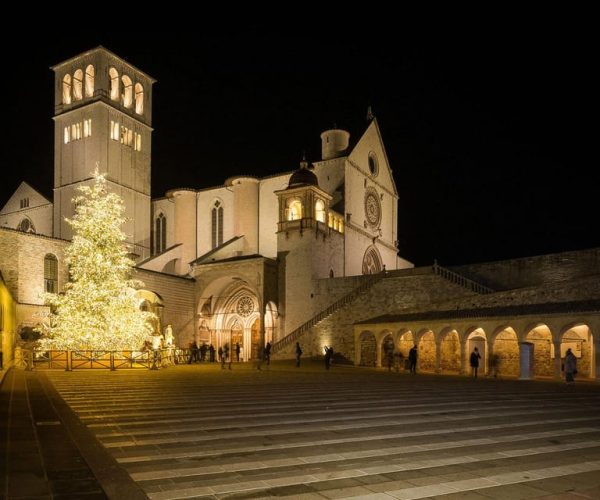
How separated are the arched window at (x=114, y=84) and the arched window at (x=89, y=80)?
5.30ft

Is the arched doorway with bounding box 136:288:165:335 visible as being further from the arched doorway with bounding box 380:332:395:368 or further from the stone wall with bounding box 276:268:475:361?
the arched doorway with bounding box 380:332:395:368

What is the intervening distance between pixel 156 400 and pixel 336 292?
87.9ft

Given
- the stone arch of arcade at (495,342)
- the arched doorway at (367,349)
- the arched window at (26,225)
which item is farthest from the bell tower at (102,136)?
the stone arch of arcade at (495,342)

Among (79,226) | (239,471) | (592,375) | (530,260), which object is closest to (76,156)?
(79,226)

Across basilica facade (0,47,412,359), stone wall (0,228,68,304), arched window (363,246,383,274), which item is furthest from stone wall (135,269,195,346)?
arched window (363,246,383,274)

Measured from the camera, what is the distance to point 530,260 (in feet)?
108

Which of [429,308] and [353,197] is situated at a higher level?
[353,197]

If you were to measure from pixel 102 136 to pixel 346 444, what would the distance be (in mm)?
46140

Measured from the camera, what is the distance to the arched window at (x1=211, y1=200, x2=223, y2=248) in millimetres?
49562

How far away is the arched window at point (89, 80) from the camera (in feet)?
164

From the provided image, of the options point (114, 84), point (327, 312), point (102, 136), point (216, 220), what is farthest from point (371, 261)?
point (114, 84)

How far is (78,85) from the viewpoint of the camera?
51.5 meters

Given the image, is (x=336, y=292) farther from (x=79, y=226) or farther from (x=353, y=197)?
(x=79, y=226)

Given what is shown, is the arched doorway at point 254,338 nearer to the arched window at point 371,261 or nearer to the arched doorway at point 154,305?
the arched doorway at point 154,305
